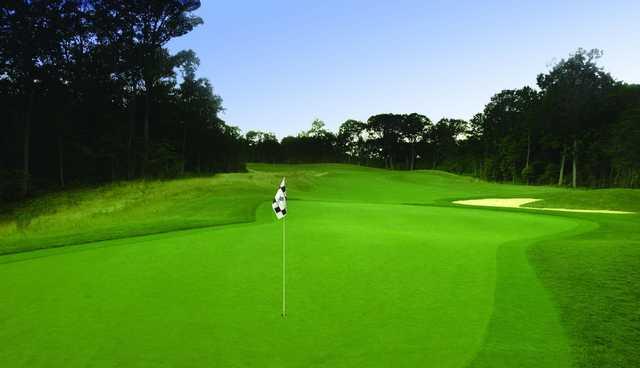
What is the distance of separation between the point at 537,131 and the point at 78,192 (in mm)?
52867

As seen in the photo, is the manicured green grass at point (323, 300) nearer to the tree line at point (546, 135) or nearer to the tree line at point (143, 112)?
the tree line at point (143, 112)

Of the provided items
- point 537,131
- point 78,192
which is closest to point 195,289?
point 78,192

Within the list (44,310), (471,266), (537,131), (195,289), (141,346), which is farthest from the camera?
(537,131)

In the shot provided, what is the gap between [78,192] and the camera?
86.4 feet

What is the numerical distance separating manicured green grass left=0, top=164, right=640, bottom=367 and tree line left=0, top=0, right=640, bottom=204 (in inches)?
957

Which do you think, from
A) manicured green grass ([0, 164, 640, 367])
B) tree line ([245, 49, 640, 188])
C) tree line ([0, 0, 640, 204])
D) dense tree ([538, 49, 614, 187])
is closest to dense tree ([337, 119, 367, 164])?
tree line ([245, 49, 640, 188])

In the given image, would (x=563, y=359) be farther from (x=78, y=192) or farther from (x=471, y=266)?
(x=78, y=192)

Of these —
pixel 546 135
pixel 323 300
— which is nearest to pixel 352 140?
pixel 546 135

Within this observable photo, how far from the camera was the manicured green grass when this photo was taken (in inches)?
148

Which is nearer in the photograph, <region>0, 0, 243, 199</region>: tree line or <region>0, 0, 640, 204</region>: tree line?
<region>0, 0, 243, 199</region>: tree line

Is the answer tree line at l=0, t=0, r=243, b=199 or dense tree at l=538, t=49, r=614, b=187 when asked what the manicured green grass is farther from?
dense tree at l=538, t=49, r=614, b=187

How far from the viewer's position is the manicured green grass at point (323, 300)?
377 cm

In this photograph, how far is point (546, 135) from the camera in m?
53.8

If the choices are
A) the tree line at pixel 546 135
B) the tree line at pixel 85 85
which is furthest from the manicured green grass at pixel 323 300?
the tree line at pixel 546 135
